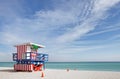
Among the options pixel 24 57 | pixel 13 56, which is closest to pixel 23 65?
pixel 24 57

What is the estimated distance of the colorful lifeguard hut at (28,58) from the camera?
1736 centimetres

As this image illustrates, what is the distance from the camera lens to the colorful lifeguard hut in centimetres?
1736

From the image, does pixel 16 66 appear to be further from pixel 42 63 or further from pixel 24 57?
pixel 42 63

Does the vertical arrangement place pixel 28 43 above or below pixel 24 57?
above

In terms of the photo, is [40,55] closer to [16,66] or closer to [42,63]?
[42,63]

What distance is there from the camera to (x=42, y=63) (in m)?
19.1

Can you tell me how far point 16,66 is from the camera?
18328 mm

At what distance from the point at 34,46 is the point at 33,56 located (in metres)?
1.65

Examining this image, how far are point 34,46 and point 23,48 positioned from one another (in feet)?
4.81

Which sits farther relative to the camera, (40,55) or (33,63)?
(40,55)

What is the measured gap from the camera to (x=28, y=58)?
1752cm

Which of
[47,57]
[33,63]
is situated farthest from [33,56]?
[47,57]

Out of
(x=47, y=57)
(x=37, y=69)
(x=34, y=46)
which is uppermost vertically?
(x=34, y=46)

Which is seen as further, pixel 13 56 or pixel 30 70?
pixel 13 56
